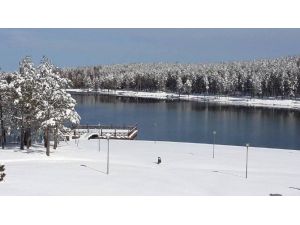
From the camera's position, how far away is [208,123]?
97.6 metres

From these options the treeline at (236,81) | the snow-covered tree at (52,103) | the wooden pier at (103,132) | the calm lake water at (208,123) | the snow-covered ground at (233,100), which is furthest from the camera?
the treeline at (236,81)

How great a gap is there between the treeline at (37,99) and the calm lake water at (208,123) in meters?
25.4

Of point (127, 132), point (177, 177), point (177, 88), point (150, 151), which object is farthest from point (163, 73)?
point (177, 177)

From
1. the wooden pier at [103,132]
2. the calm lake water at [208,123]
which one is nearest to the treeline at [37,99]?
the wooden pier at [103,132]

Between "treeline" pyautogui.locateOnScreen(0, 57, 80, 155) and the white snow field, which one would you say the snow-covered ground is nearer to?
the white snow field

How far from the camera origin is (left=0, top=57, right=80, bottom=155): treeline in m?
43.8

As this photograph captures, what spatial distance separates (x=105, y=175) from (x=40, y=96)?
1369cm

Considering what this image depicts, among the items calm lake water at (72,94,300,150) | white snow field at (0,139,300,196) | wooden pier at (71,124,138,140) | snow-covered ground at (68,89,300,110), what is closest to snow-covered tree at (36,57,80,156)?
white snow field at (0,139,300,196)

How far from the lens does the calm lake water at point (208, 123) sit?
254 feet

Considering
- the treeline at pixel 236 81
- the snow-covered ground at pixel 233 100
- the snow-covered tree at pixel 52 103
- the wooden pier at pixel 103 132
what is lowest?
the wooden pier at pixel 103 132

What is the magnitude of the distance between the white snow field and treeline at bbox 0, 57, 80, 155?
2.22m

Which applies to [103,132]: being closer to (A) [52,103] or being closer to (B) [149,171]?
(A) [52,103]

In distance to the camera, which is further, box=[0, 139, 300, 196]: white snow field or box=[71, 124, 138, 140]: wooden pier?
box=[71, 124, 138, 140]: wooden pier

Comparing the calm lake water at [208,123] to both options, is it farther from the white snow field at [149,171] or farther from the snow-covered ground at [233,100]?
the white snow field at [149,171]
